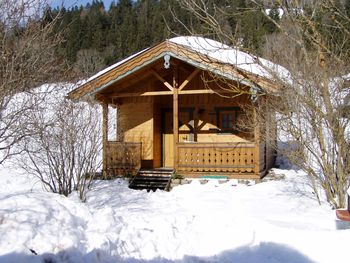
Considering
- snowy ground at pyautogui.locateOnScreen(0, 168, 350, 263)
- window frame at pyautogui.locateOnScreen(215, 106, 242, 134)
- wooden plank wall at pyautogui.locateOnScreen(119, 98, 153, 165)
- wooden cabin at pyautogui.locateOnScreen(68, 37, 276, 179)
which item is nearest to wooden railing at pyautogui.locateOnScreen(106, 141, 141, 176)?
wooden cabin at pyautogui.locateOnScreen(68, 37, 276, 179)

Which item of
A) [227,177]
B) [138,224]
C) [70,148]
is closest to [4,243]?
[138,224]

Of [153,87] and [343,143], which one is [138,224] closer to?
[343,143]

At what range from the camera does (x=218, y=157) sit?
13711 millimetres

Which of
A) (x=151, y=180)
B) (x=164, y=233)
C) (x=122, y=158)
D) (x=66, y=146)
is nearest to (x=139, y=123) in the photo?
(x=122, y=158)

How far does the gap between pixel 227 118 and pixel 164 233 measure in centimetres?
897

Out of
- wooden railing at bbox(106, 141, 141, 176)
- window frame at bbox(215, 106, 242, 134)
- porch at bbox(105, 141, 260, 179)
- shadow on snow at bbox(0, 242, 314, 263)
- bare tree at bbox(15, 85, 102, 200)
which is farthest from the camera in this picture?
window frame at bbox(215, 106, 242, 134)

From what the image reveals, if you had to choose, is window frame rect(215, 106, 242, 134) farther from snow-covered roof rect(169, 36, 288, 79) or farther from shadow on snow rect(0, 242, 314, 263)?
shadow on snow rect(0, 242, 314, 263)

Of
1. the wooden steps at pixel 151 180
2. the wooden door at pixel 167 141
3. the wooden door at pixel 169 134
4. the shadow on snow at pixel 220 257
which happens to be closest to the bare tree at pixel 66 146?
the wooden steps at pixel 151 180

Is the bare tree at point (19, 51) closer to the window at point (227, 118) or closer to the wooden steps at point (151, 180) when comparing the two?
the wooden steps at point (151, 180)

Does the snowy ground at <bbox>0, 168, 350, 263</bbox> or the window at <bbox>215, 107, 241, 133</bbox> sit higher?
the window at <bbox>215, 107, 241, 133</bbox>

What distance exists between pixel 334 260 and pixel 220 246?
1.79 m

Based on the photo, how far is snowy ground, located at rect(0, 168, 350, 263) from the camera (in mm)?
5469

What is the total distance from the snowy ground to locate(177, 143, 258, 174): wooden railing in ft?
12.4

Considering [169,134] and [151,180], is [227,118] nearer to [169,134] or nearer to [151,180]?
[169,134]
